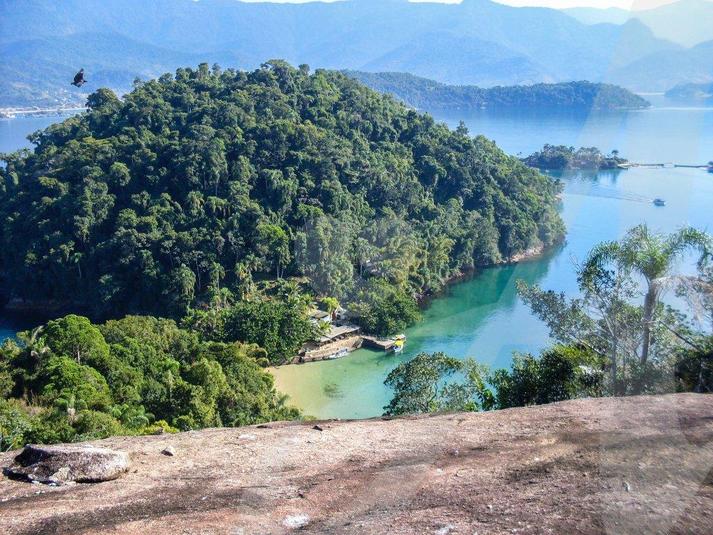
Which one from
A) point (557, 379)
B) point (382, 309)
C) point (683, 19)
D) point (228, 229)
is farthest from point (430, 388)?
point (228, 229)

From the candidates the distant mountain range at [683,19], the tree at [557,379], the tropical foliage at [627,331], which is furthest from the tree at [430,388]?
the distant mountain range at [683,19]

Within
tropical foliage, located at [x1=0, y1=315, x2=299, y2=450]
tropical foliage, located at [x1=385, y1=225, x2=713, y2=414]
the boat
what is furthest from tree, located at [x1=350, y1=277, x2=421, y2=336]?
tropical foliage, located at [x1=385, y1=225, x2=713, y2=414]

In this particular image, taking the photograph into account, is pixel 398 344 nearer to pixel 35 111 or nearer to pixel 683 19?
pixel 683 19

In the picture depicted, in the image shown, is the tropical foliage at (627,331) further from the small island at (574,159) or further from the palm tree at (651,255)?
the small island at (574,159)

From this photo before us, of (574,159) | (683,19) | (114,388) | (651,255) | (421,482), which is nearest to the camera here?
(421,482)

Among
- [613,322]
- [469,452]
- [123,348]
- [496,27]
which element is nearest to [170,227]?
[123,348]
